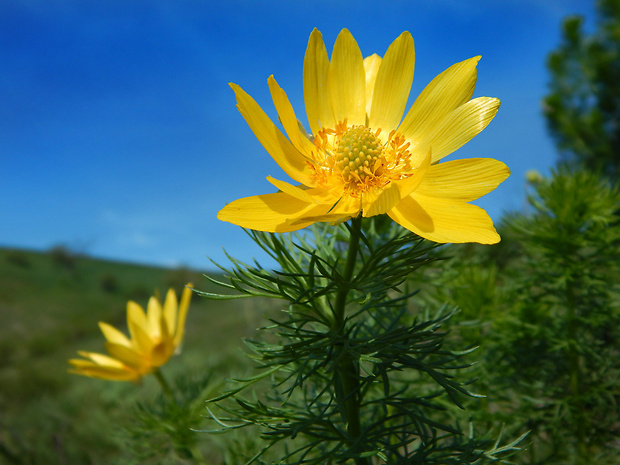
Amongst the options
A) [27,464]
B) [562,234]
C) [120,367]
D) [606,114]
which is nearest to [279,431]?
[120,367]

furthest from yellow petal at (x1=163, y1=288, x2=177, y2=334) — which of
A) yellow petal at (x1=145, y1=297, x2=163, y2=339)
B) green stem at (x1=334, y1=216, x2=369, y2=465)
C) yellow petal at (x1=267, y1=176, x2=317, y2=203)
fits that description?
yellow petal at (x1=267, y1=176, x2=317, y2=203)

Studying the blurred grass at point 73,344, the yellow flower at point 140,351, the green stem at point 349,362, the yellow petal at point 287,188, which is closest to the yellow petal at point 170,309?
the yellow flower at point 140,351

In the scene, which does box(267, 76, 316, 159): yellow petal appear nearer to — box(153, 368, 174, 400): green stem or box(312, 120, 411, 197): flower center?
box(312, 120, 411, 197): flower center

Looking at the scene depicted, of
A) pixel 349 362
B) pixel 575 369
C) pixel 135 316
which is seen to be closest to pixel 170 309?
pixel 135 316

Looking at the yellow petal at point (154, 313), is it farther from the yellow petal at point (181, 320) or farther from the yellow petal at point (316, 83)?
the yellow petal at point (316, 83)

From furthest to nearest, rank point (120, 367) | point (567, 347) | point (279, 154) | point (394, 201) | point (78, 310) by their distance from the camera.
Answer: point (78, 310) < point (120, 367) < point (567, 347) < point (279, 154) < point (394, 201)

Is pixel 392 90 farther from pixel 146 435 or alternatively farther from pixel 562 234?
pixel 146 435

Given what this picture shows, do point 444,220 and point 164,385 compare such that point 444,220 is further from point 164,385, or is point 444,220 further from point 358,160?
point 164,385
